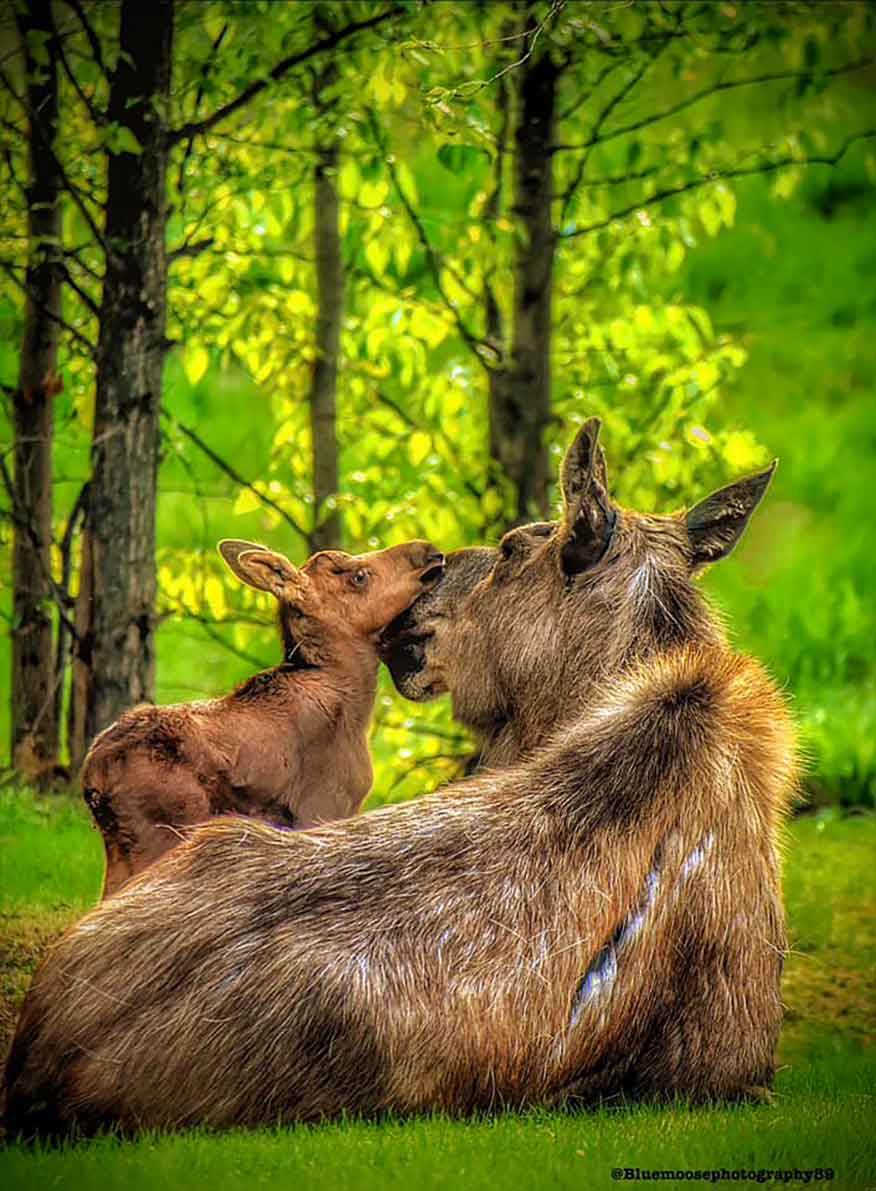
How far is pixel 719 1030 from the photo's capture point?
4.98m

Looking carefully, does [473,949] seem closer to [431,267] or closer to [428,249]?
[428,249]

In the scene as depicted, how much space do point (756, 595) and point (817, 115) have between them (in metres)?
4.71

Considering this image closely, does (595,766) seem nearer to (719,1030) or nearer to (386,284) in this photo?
(719,1030)

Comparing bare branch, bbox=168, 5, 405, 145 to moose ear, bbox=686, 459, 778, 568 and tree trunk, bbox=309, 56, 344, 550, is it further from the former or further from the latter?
moose ear, bbox=686, 459, 778, 568

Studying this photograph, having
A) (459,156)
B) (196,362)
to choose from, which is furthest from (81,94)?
(196,362)

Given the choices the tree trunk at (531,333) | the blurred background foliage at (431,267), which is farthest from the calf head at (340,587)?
the tree trunk at (531,333)

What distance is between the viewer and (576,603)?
19.8 feet

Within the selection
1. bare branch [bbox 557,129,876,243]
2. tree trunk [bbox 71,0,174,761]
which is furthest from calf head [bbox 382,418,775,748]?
bare branch [bbox 557,129,876,243]

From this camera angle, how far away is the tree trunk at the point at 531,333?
9.72 meters

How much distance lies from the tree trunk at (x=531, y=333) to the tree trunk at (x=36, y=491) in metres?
2.30

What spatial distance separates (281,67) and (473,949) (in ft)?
15.1

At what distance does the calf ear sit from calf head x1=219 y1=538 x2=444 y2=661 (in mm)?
852

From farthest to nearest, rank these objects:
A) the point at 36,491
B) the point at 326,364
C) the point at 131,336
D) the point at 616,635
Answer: the point at 326,364
the point at 36,491
the point at 131,336
the point at 616,635

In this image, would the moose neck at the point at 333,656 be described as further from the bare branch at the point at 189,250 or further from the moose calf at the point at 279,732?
the bare branch at the point at 189,250
